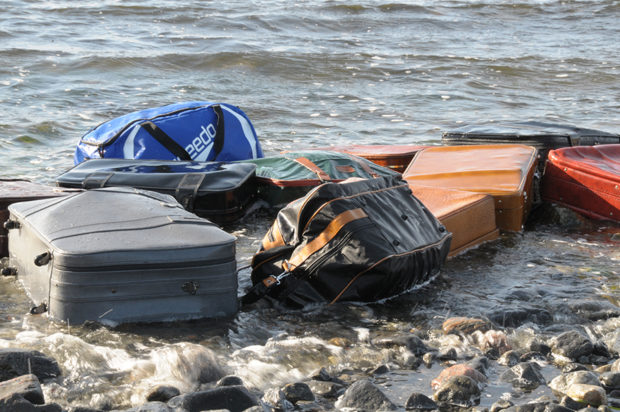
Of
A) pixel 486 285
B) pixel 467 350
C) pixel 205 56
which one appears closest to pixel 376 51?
pixel 205 56

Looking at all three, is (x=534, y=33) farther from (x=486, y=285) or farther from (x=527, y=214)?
(x=486, y=285)

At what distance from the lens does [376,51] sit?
1416 centimetres

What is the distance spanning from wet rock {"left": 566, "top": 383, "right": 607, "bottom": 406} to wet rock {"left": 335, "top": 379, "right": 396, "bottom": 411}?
0.63m

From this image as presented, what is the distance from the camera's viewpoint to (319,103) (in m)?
10.1

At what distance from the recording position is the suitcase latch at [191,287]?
326cm

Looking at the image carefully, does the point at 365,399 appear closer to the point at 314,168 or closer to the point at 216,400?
the point at 216,400

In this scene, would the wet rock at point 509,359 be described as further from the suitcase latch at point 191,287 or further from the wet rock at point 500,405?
the suitcase latch at point 191,287

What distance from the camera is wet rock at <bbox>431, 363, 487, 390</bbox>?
288 cm

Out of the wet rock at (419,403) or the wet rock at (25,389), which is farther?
the wet rock at (419,403)

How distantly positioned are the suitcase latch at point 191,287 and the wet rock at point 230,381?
542 mm

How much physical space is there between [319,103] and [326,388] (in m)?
7.53

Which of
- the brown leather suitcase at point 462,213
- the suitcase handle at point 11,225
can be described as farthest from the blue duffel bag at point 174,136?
the suitcase handle at point 11,225


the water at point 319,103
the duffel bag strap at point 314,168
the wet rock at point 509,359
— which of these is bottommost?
the water at point 319,103

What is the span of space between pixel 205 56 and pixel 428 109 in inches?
175
